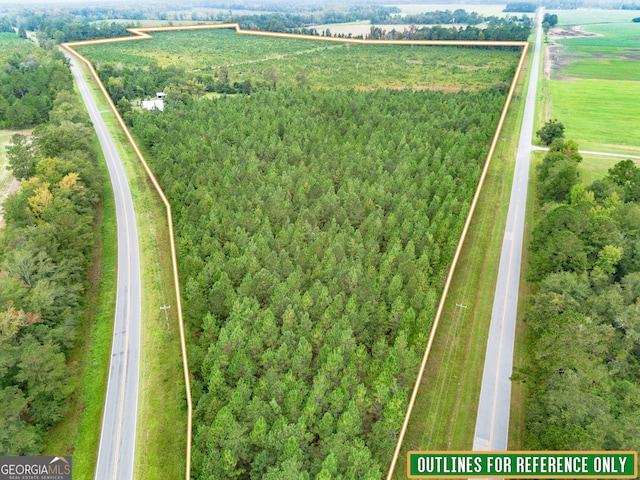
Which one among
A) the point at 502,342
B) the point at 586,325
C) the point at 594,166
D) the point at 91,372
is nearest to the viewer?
the point at 586,325

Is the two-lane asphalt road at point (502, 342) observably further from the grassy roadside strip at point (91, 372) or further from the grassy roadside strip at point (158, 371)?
the grassy roadside strip at point (91, 372)

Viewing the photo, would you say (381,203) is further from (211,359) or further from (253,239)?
(211,359)

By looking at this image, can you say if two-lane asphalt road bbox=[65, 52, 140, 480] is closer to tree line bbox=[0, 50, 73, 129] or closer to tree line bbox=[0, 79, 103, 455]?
tree line bbox=[0, 79, 103, 455]

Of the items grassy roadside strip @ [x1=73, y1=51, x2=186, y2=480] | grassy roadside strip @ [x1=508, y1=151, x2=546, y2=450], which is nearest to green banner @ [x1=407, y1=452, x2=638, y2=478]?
grassy roadside strip @ [x1=508, y1=151, x2=546, y2=450]

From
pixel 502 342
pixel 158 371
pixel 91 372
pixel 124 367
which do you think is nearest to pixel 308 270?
pixel 158 371

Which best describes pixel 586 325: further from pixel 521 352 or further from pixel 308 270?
pixel 308 270

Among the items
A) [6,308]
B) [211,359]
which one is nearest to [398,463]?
[211,359]
